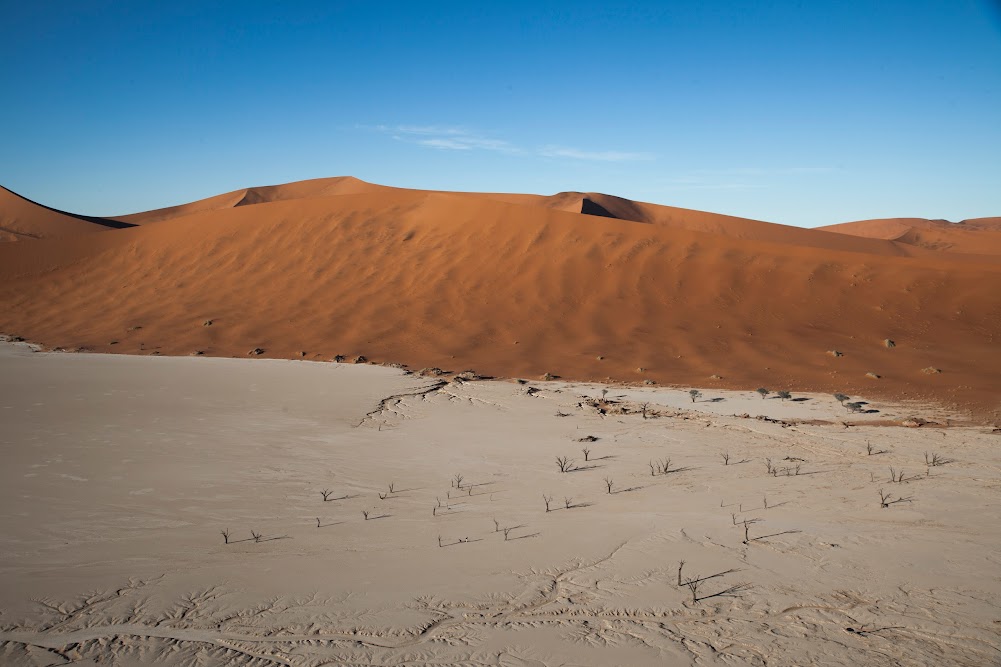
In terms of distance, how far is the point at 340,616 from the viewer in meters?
3.72

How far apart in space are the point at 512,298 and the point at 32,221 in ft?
161

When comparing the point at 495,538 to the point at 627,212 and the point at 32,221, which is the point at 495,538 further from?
the point at 32,221

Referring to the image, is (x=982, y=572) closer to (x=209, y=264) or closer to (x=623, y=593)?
(x=623, y=593)

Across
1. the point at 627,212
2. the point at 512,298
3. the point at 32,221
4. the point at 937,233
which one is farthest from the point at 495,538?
the point at 937,233

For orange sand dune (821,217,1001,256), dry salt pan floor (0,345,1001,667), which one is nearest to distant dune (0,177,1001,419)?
dry salt pan floor (0,345,1001,667)

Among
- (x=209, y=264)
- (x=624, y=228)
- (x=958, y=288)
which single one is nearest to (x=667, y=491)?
(x=958, y=288)

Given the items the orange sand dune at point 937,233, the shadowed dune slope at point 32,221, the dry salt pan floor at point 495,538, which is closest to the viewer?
the dry salt pan floor at point 495,538

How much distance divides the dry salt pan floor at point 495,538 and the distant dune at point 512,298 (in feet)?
14.7

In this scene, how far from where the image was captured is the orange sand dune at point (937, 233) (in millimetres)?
52875

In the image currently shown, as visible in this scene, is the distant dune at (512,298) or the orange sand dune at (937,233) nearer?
the distant dune at (512,298)

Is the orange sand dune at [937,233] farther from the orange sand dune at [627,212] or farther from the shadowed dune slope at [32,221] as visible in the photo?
the shadowed dune slope at [32,221]

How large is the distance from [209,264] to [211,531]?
2167cm

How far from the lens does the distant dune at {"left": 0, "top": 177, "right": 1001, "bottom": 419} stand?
43.5ft

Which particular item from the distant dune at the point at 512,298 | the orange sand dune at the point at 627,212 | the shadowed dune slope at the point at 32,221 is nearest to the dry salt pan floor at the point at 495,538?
the distant dune at the point at 512,298
